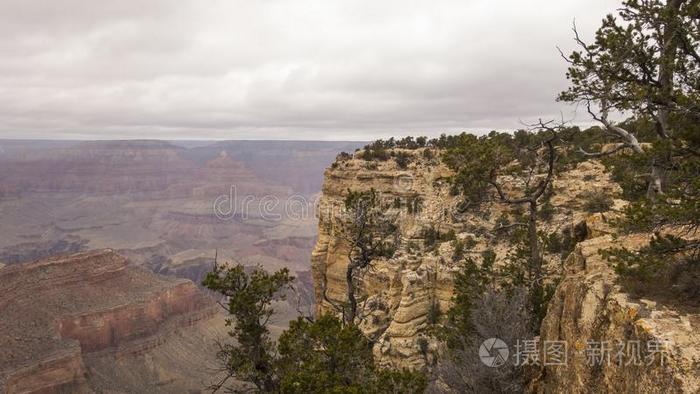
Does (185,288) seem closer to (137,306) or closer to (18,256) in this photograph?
(137,306)

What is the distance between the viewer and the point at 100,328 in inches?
2790

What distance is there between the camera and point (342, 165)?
123 feet

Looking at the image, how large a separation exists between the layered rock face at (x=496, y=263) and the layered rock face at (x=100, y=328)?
30.2 meters

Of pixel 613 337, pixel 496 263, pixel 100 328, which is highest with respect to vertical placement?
pixel 613 337

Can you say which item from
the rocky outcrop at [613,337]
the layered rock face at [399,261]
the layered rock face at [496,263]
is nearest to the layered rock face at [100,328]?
Answer: the layered rock face at [399,261]

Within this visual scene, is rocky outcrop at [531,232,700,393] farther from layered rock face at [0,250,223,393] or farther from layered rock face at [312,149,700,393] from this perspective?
layered rock face at [0,250,223,393]

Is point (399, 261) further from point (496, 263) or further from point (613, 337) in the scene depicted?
point (613, 337)

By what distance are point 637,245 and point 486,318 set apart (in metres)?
4.71

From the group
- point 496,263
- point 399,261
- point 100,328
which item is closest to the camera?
point 496,263

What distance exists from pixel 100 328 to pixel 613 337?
81.2m

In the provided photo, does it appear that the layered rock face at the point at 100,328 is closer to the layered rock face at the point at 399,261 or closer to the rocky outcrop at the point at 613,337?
the layered rock face at the point at 399,261

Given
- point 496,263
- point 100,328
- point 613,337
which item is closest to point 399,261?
point 496,263

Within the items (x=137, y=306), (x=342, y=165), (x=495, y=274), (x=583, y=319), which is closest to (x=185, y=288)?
(x=137, y=306)

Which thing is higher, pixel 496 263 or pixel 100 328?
pixel 496 263
